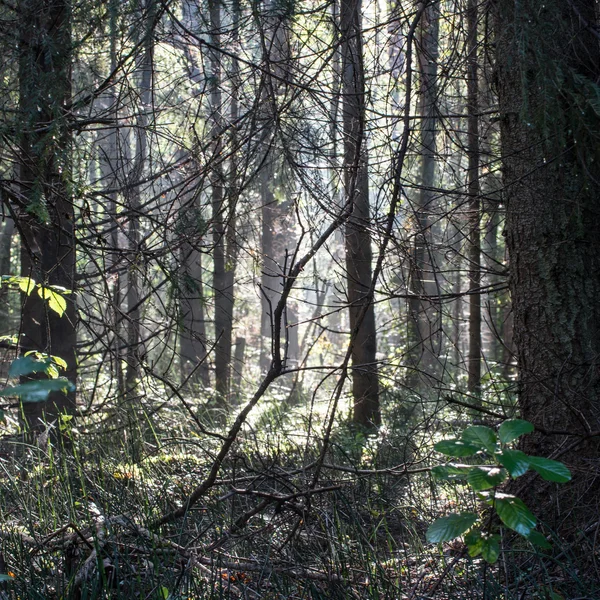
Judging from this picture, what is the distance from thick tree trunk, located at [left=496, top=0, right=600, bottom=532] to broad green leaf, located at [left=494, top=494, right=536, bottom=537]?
1.38m

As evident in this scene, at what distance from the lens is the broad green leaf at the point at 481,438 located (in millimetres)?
2037


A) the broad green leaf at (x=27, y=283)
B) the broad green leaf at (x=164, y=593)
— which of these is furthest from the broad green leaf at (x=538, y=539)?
the broad green leaf at (x=27, y=283)

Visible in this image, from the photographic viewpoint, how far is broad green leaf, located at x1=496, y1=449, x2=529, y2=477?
1914 mm

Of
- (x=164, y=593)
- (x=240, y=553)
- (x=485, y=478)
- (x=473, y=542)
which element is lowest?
(x=240, y=553)

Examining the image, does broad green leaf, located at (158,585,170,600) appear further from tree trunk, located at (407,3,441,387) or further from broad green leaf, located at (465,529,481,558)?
tree trunk, located at (407,3,441,387)

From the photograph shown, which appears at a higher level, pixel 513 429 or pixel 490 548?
pixel 513 429

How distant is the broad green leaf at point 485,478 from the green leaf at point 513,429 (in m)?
0.11

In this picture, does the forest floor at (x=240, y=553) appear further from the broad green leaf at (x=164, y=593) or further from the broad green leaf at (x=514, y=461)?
the broad green leaf at (x=514, y=461)

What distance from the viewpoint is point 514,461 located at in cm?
193

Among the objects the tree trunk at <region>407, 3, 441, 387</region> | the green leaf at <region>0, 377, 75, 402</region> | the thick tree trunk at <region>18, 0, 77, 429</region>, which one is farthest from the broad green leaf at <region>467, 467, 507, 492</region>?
the thick tree trunk at <region>18, 0, 77, 429</region>

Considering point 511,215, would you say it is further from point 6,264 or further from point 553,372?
point 6,264

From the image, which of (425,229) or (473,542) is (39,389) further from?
(425,229)

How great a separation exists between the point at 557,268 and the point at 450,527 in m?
2.16

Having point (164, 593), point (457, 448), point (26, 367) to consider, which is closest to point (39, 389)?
point (26, 367)
